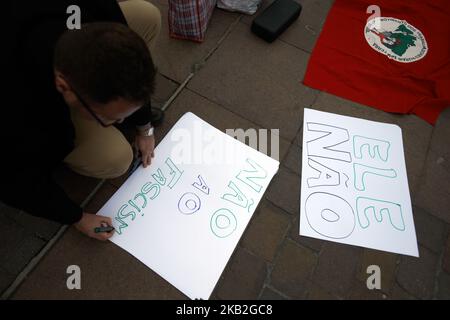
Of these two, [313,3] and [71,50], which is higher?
[71,50]

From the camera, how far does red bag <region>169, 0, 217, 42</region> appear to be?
1.31 meters

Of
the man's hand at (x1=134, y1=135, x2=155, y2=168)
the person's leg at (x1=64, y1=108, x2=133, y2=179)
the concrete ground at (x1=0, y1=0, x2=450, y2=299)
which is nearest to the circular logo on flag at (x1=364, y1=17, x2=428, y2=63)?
the concrete ground at (x1=0, y1=0, x2=450, y2=299)

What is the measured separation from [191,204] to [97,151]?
350 millimetres

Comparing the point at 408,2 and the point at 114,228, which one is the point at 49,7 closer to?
the point at 114,228

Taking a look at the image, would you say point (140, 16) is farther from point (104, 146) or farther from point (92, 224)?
point (92, 224)

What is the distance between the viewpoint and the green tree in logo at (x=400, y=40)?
1.54 meters

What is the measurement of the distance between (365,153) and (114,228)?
0.98m

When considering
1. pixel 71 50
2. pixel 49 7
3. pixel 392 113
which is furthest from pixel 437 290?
pixel 49 7

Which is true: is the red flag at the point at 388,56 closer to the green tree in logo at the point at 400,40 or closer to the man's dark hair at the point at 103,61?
the green tree in logo at the point at 400,40

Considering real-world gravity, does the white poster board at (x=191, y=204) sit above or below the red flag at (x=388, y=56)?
below

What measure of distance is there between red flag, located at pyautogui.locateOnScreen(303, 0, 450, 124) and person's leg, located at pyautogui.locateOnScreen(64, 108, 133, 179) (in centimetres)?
87

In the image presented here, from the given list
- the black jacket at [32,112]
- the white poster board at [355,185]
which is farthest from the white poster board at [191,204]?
the black jacket at [32,112]

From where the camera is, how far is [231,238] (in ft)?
3.42
